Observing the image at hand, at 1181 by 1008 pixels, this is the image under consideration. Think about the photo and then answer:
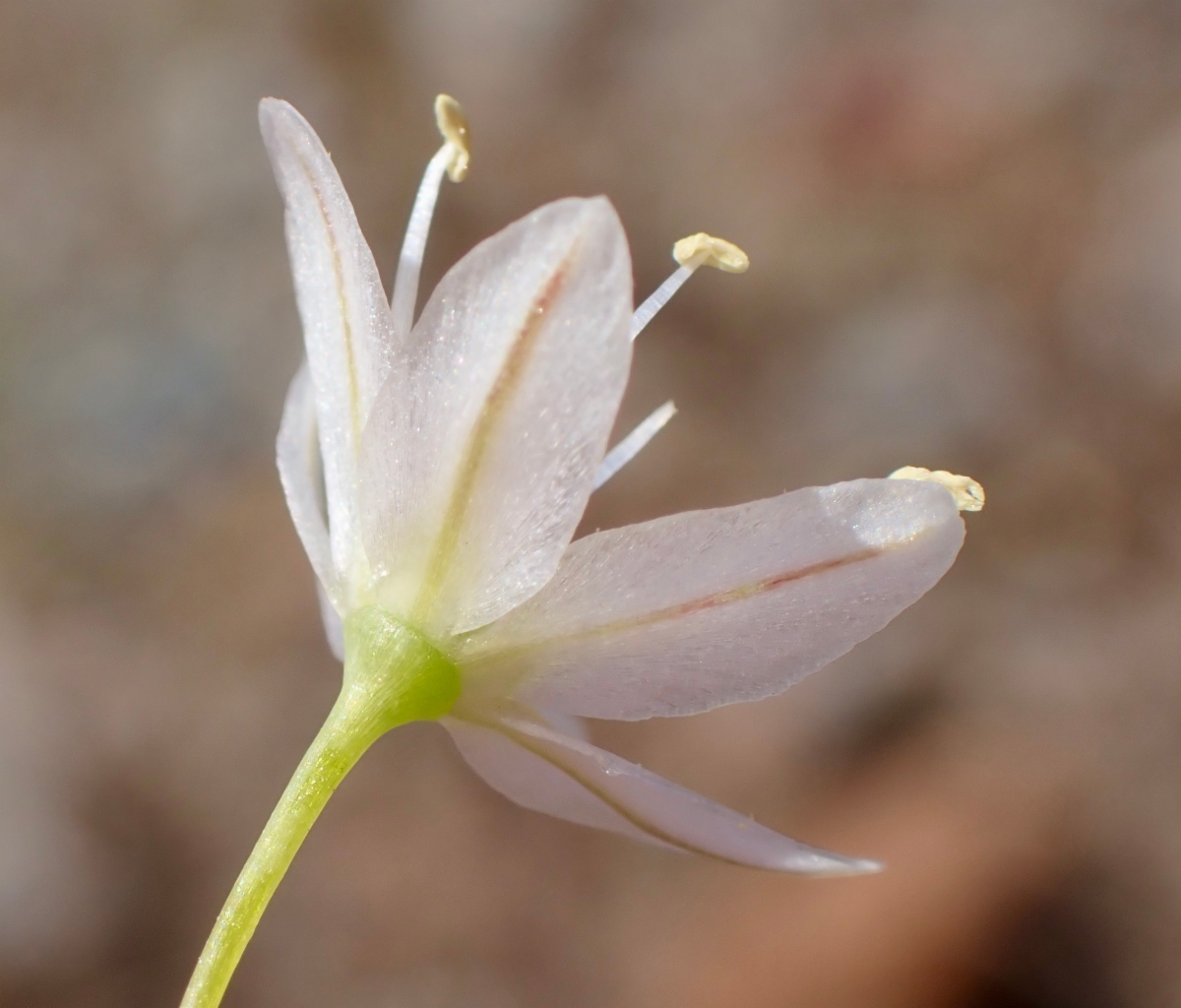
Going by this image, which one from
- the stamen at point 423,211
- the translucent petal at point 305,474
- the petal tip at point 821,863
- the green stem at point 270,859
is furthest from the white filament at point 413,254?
the petal tip at point 821,863

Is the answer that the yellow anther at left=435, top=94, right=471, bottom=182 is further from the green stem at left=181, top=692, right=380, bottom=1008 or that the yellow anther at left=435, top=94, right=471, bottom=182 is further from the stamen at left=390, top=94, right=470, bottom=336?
the green stem at left=181, top=692, right=380, bottom=1008

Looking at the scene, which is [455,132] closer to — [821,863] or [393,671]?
[393,671]

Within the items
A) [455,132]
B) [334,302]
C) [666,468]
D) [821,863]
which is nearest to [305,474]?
[334,302]

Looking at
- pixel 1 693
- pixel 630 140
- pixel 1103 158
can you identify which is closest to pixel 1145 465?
pixel 1103 158

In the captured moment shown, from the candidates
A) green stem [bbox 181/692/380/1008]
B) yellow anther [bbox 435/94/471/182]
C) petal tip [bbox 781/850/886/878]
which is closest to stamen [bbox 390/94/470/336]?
yellow anther [bbox 435/94/471/182]

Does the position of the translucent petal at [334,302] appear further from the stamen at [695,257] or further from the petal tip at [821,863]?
the petal tip at [821,863]

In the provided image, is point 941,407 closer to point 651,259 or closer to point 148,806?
point 651,259
